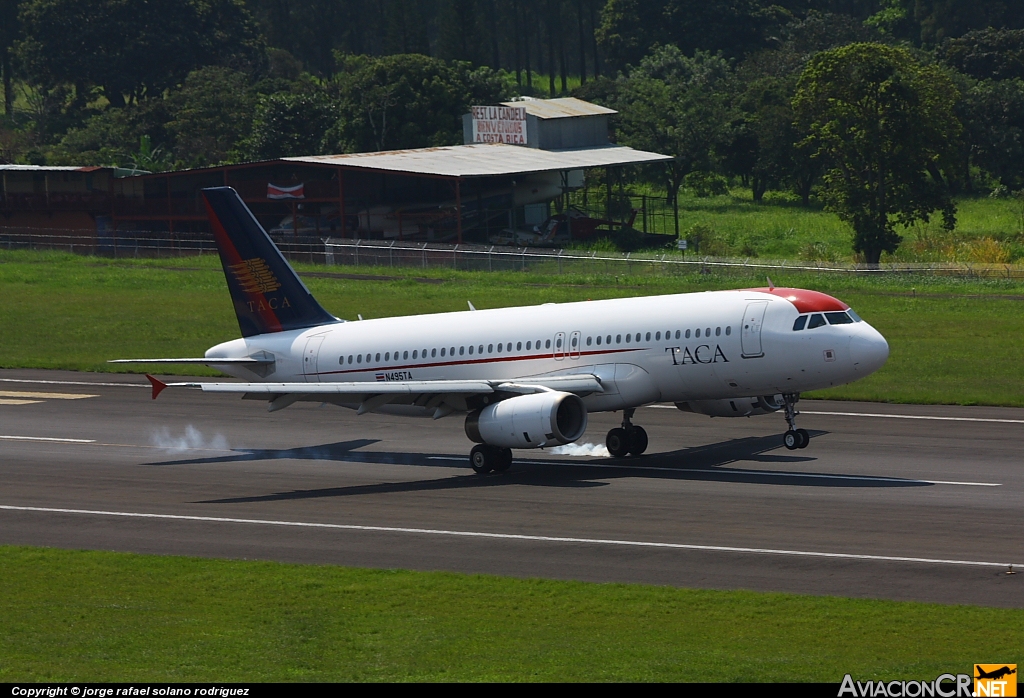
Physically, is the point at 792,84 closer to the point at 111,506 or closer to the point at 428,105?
the point at 428,105

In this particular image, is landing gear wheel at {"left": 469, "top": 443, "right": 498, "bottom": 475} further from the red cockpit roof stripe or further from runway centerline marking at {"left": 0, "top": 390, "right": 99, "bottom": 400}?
runway centerline marking at {"left": 0, "top": 390, "right": 99, "bottom": 400}

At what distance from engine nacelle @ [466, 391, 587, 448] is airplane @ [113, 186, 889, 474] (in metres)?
0.04

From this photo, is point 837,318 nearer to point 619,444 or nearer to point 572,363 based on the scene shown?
point 572,363

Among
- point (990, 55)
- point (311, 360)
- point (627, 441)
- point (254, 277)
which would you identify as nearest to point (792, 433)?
point (627, 441)

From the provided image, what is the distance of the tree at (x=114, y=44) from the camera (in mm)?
175125

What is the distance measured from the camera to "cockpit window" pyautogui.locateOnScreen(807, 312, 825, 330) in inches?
1464

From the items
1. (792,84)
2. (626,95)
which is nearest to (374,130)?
(626,95)

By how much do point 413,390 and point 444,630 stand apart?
50.5ft

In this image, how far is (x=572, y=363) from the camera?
39.3 m

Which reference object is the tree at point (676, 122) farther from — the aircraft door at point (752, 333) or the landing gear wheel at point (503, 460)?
the landing gear wheel at point (503, 460)

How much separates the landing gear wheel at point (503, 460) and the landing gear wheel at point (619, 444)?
399 centimetres

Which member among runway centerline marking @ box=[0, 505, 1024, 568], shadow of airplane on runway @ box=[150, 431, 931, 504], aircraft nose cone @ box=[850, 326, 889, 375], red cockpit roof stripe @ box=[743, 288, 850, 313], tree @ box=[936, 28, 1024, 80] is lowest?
shadow of airplane on runway @ box=[150, 431, 931, 504]

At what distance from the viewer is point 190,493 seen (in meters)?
36.9

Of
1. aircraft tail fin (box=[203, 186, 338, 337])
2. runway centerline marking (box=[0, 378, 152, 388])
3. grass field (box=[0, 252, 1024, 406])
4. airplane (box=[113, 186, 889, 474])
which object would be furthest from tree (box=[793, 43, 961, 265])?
airplane (box=[113, 186, 889, 474])
